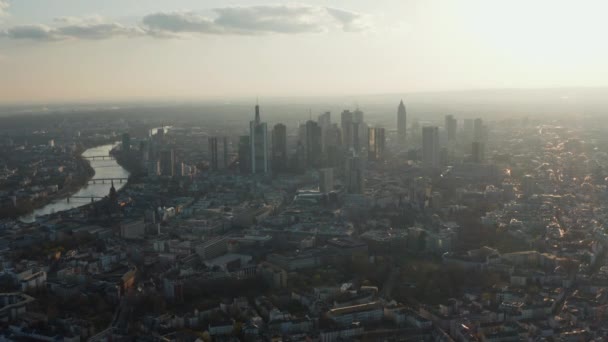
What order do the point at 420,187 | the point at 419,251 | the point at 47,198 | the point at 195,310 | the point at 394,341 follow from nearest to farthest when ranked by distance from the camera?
the point at 394,341 → the point at 195,310 → the point at 419,251 → the point at 420,187 → the point at 47,198

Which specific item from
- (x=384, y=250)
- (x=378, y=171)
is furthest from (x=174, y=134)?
(x=384, y=250)

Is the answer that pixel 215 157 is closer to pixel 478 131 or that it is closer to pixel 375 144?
pixel 375 144

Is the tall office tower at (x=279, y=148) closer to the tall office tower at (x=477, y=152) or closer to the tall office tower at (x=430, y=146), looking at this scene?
the tall office tower at (x=430, y=146)

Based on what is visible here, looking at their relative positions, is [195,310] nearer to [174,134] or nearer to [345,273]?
[345,273]

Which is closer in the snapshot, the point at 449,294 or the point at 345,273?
the point at 449,294

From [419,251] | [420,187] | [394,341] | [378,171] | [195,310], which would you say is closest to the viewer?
[394,341]

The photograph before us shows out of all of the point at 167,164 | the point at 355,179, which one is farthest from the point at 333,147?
the point at 355,179
